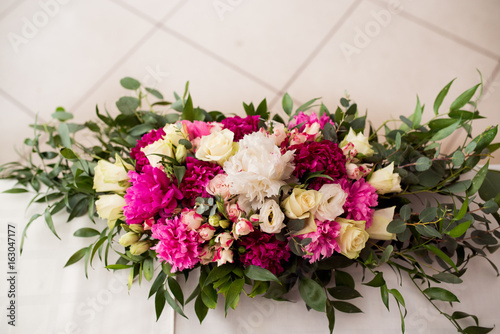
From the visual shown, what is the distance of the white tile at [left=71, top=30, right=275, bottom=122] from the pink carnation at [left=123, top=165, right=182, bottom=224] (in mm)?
825

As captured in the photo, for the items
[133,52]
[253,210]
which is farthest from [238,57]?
[253,210]

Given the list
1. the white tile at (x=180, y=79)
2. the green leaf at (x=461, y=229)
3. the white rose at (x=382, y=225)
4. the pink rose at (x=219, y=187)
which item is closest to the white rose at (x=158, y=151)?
the pink rose at (x=219, y=187)

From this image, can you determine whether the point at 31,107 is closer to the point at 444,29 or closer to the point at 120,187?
the point at 120,187

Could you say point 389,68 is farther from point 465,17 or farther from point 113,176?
point 113,176

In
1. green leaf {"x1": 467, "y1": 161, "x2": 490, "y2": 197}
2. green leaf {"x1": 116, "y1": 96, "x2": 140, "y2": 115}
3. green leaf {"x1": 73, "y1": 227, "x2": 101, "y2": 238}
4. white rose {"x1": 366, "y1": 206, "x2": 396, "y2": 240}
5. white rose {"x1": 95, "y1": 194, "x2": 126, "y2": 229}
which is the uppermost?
green leaf {"x1": 467, "y1": 161, "x2": 490, "y2": 197}

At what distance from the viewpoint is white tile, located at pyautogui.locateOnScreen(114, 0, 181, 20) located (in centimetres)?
173

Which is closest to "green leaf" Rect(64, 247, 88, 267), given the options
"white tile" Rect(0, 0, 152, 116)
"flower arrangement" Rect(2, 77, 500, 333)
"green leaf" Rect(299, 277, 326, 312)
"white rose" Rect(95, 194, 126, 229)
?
"flower arrangement" Rect(2, 77, 500, 333)

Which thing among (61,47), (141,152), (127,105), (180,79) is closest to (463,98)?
(141,152)

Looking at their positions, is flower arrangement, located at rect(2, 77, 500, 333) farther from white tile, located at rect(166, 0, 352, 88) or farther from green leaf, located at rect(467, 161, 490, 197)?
white tile, located at rect(166, 0, 352, 88)

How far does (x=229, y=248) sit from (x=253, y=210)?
9 cm

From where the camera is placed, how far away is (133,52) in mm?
1627

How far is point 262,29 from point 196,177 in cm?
115

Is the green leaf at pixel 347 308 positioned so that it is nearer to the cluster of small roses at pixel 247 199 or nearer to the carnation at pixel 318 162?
the cluster of small roses at pixel 247 199

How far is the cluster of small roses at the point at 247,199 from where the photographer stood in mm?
667
